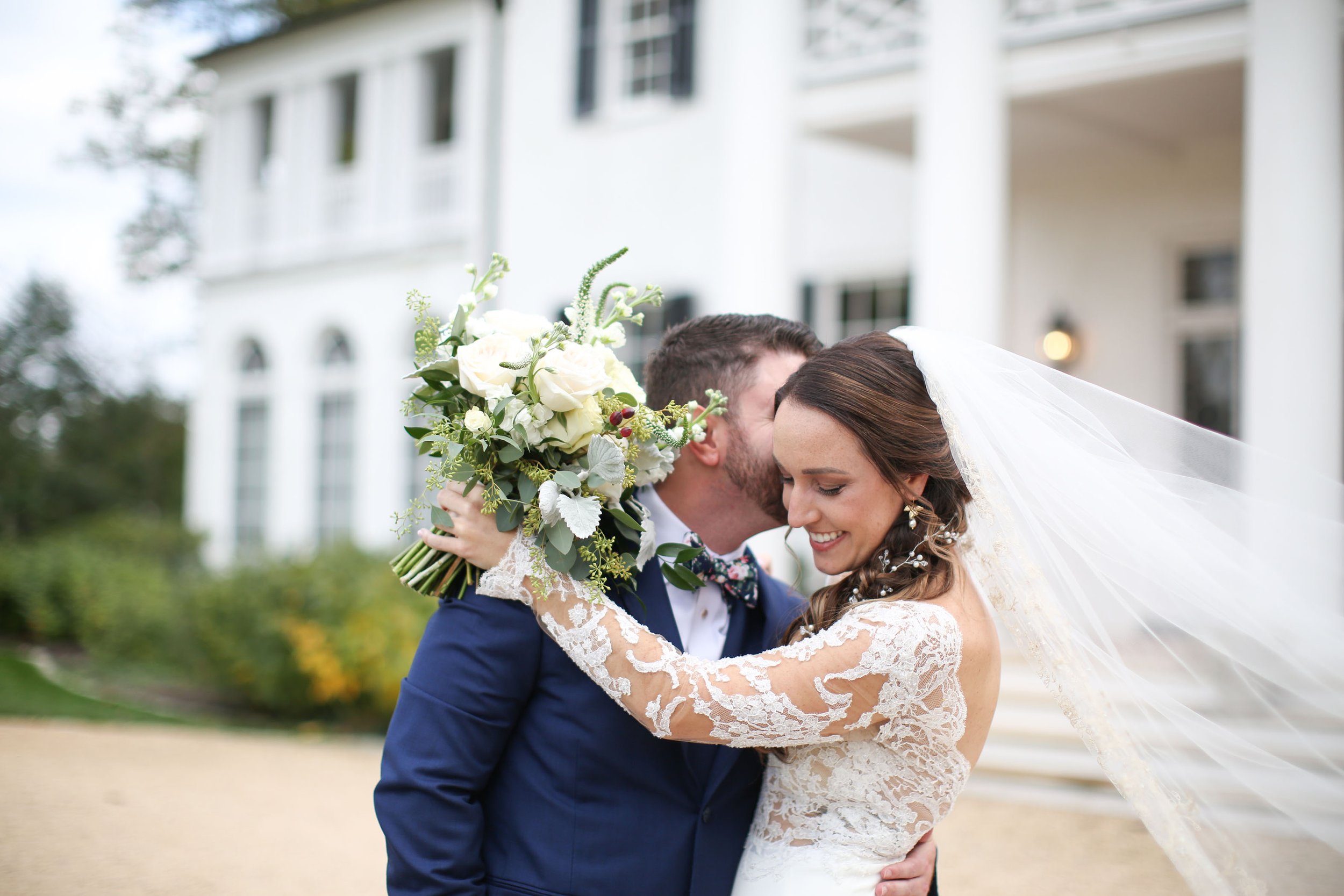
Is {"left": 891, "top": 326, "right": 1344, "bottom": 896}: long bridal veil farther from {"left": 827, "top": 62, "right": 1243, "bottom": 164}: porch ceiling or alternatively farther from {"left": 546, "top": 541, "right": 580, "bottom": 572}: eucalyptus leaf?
{"left": 827, "top": 62, "right": 1243, "bottom": 164}: porch ceiling

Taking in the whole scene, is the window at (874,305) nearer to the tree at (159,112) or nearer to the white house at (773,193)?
the white house at (773,193)

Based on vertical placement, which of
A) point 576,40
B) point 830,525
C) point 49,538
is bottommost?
point 49,538

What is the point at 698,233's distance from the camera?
12.2 meters

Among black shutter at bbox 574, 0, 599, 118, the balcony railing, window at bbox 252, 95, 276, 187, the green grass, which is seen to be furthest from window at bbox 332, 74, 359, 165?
the balcony railing

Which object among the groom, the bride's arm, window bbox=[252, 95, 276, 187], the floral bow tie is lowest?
the groom

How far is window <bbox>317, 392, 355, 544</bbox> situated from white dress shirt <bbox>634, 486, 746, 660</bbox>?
1417 cm

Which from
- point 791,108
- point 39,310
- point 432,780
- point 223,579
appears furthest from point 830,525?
point 39,310

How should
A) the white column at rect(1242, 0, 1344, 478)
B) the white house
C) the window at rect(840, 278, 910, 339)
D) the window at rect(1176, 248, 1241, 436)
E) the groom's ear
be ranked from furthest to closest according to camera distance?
1. the window at rect(840, 278, 910, 339)
2. the window at rect(1176, 248, 1241, 436)
3. the white house
4. the white column at rect(1242, 0, 1344, 478)
5. the groom's ear

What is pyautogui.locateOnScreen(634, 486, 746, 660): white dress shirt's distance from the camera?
106 inches

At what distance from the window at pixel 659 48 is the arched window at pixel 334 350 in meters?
6.26

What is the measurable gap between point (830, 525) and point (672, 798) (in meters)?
0.70

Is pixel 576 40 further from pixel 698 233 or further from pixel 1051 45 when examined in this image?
pixel 1051 45

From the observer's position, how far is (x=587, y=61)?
516 inches

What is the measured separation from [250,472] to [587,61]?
8.97 m
